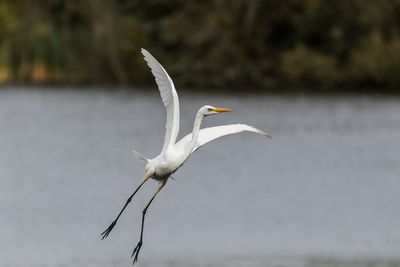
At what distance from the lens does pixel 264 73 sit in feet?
161

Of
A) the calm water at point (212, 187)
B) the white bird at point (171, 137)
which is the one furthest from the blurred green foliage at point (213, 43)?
the white bird at point (171, 137)

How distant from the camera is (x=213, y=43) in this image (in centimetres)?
4853

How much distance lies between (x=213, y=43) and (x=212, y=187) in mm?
23200

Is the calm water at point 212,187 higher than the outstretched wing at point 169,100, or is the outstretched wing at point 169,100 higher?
the outstretched wing at point 169,100

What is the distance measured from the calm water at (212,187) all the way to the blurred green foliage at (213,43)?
4.31m

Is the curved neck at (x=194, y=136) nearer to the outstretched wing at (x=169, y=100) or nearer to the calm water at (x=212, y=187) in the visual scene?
the outstretched wing at (x=169, y=100)

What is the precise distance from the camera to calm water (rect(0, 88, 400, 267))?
19.3m

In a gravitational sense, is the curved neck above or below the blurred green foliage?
above

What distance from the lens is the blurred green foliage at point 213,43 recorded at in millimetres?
47031

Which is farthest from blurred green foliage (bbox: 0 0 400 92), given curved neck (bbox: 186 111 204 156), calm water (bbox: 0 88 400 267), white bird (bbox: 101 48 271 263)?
curved neck (bbox: 186 111 204 156)

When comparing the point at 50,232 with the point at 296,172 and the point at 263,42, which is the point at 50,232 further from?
the point at 263,42

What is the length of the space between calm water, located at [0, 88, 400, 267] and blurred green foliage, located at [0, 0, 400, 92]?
14.1 feet

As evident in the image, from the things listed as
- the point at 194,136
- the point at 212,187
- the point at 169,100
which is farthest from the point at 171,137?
the point at 212,187

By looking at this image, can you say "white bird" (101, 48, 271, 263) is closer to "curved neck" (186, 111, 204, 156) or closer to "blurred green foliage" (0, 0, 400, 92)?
"curved neck" (186, 111, 204, 156)
